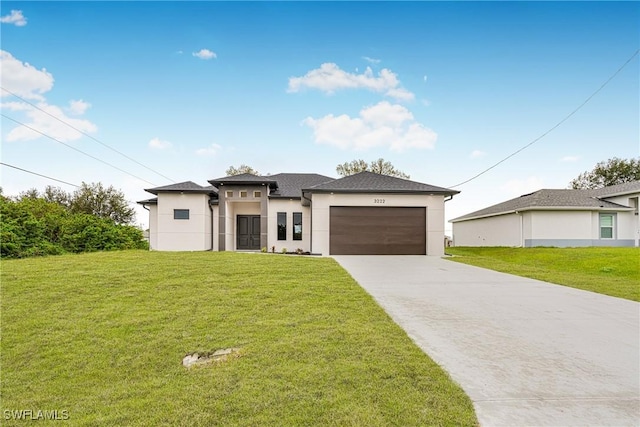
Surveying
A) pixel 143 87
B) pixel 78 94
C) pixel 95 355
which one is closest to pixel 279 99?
pixel 143 87

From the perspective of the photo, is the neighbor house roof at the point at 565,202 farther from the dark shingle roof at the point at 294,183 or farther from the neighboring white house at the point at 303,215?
the dark shingle roof at the point at 294,183

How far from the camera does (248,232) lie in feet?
62.3

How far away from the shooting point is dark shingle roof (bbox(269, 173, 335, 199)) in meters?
17.8

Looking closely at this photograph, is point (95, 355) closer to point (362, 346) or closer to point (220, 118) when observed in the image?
point (362, 346)

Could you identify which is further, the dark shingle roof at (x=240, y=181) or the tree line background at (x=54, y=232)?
the dark shingle roof at (x=240, y=181)

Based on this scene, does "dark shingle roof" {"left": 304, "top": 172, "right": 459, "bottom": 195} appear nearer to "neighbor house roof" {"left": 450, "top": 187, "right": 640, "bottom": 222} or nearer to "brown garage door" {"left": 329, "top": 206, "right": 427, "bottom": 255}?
"brown garage door" {"left": 329, "top": 206, "right": 427, "bottom": 255}

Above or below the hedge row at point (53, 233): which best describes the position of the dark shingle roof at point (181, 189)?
above

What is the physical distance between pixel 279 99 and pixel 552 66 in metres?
12.9

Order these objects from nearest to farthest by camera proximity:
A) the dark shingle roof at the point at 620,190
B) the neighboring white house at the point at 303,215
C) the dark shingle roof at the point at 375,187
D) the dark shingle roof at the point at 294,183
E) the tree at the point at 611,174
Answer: the dark shingle roof at the point at 375,187 < the neighboring white house at the point at 303,215 < the dark shingle roof at the point at 294,183 < the dark shingle roof at the point at 620,190 < the tree at the point at 611,174

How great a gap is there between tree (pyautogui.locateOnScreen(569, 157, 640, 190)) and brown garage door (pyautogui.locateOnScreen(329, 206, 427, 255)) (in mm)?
36291

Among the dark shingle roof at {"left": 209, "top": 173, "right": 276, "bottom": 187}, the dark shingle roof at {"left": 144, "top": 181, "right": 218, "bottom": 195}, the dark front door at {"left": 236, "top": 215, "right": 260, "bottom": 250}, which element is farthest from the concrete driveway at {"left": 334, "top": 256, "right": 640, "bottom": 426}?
the dark front door at {"left": 236, "top": 215, "right": 260, "bottom": 250}

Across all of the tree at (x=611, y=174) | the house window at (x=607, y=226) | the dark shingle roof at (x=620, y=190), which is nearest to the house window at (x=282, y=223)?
the house window at (x=607, y=226)

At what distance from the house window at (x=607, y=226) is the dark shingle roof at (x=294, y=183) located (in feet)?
56.7

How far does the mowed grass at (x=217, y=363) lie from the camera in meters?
2.51
